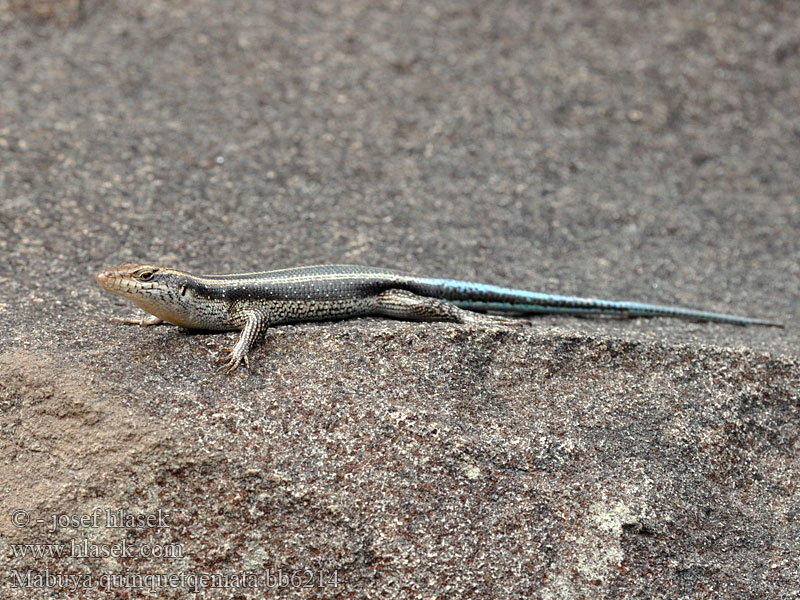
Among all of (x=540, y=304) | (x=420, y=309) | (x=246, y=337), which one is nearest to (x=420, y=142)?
(x=540, y=304)

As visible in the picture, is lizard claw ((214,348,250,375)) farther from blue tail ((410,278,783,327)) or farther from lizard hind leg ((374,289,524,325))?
blue tail ((410,278,783,327))

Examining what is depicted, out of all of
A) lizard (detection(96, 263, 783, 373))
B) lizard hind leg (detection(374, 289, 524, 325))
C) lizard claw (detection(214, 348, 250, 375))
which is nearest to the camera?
lizard claw (detection(214, 348, 250, 375))

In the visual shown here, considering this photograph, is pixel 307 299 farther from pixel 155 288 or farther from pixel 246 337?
pixel 155 288

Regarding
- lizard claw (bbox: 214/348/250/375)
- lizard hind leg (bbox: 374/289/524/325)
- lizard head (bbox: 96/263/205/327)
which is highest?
lizard head (bbox: 96/263/205/327)

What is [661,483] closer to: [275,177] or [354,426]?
[354,426]

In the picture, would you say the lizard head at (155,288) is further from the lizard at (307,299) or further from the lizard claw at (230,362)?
the lizard claw at (230,362)

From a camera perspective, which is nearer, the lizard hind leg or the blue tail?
the lizard hind leg

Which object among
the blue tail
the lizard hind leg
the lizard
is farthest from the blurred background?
the lizard hind leg
